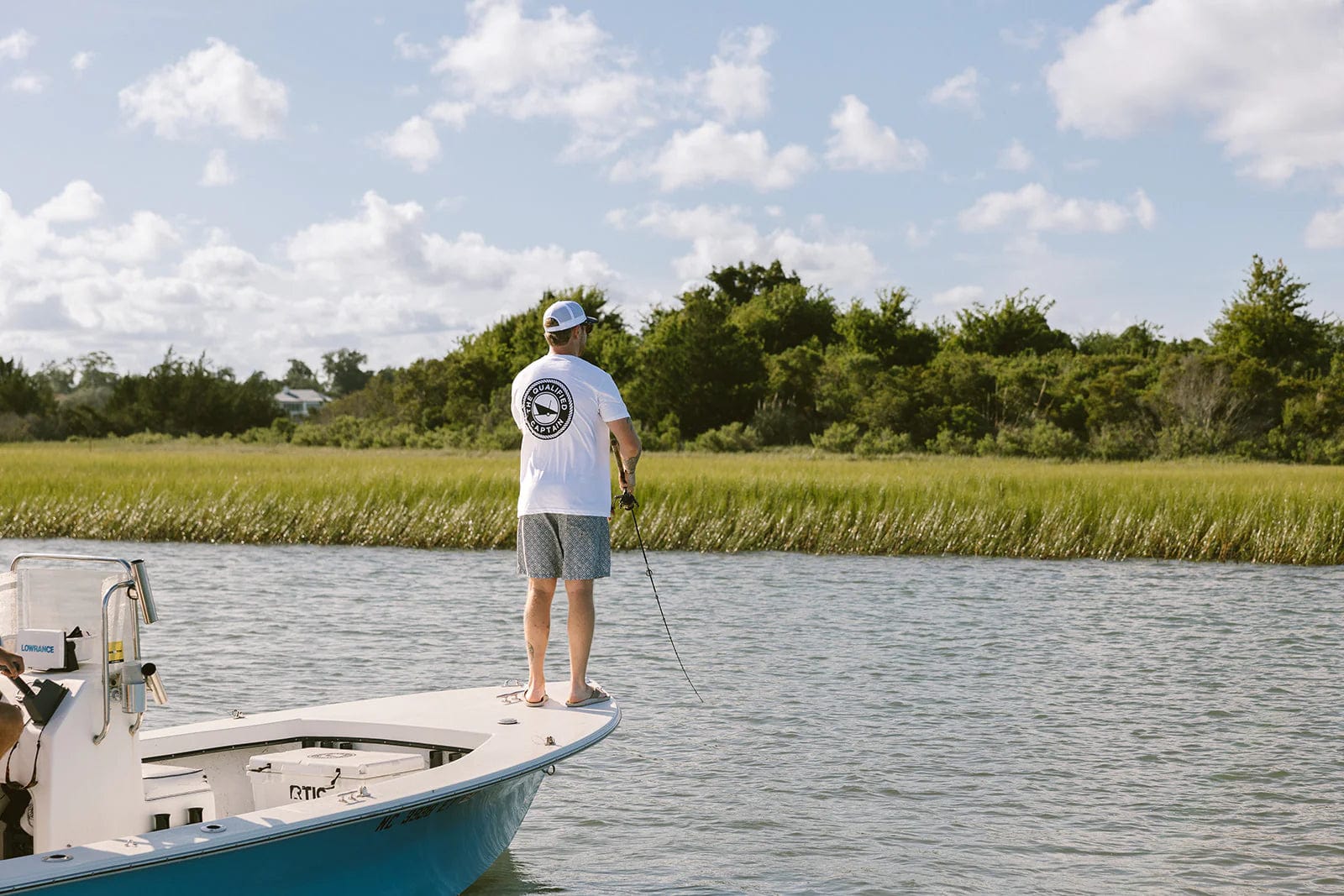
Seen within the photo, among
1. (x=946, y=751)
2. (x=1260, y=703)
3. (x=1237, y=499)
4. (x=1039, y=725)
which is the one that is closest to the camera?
(x=946, y=751)

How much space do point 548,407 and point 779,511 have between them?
14.5 metres

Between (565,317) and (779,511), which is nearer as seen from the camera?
(565,317)

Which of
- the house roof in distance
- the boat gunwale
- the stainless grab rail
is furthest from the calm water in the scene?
the house roof in distance

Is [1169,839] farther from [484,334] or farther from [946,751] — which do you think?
[484,334]

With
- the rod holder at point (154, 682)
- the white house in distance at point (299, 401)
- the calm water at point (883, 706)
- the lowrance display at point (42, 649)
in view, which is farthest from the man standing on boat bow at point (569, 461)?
the white house in distance at point (299, 401)

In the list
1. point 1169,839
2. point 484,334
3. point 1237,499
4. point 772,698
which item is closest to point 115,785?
point 1169,839

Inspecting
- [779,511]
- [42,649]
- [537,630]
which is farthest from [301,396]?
[42,649]

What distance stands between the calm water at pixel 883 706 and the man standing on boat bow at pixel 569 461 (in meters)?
1.42

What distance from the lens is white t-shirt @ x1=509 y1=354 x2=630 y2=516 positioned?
6031 millimetres

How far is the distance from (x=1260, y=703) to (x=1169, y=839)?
3.67 meters

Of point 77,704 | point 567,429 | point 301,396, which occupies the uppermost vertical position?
point 301,396

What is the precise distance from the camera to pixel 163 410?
171 ft

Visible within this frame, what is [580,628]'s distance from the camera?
623 cm

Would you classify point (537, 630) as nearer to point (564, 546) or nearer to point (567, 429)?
point (564, 546)
